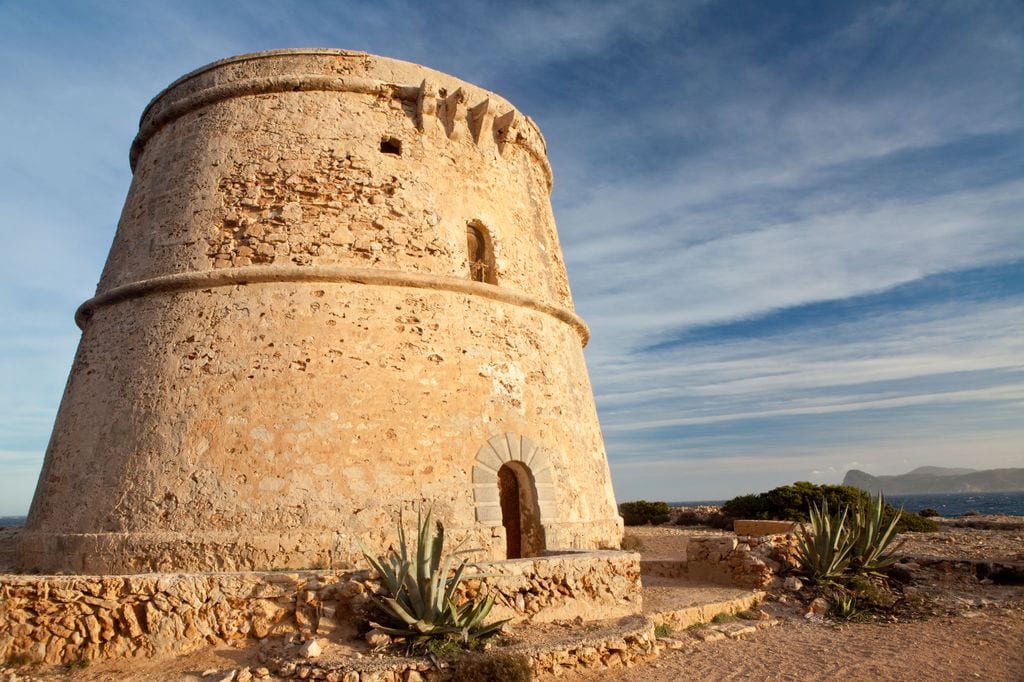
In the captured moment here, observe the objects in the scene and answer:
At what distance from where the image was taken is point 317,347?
6441 millimetres

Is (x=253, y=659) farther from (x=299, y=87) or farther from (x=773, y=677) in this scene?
(x=299, y=87)

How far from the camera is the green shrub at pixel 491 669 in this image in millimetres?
3908

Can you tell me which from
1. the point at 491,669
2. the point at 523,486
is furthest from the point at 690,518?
the point at 491,669

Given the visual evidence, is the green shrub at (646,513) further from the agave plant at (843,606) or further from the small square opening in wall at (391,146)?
the small square opening in wall at (391,146)

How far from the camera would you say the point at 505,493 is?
8055mm

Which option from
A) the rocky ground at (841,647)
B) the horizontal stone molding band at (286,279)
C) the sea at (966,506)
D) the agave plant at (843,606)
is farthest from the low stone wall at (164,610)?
the sea at (966,506)

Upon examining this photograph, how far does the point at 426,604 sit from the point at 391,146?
5.21 meters

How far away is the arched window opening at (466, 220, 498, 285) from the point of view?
7797 mm

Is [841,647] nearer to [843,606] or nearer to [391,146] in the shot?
[843,606]

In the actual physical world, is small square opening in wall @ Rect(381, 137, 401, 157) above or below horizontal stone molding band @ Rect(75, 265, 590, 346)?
above

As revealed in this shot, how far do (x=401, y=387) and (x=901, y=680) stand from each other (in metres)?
4.43

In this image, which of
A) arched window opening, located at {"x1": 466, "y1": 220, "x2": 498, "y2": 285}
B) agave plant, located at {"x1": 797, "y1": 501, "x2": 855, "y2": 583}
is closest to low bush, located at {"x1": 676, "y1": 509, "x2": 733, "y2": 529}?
agave plant, located at {"x1": 797, "y1": 501, "x2": 855, "y2": 583}

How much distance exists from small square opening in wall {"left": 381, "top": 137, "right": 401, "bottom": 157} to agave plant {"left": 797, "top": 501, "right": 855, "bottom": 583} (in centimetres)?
578

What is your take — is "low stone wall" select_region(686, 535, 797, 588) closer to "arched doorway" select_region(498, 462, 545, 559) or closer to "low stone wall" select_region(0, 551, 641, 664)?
"arched doorway" select_region(498, 462, 545, 559)
